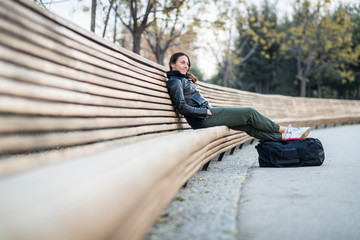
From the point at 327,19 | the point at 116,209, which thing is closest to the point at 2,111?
the point at 116,209

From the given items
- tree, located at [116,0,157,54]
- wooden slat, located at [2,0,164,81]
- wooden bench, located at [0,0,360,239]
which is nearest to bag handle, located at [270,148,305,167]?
wooden bench, located at [0,0,360,239]

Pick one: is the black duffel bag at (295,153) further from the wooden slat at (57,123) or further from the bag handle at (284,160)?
the wooden slat at (57,123)

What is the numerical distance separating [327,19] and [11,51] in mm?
27833

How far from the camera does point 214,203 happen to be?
3113 mm

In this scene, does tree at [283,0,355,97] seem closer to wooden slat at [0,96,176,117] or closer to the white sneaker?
the white sneaker

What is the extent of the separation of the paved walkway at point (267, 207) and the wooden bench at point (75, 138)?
0.26m

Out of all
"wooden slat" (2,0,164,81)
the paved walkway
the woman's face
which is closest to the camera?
"wooden slat" (2,0,164,81)

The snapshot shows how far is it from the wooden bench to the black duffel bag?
1661mm

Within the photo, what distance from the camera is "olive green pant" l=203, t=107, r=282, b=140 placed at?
17.7ft

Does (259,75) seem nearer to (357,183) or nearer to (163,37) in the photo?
(163,37)

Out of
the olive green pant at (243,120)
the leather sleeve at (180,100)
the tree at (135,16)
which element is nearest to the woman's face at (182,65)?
the leather sleeve at (180,100)

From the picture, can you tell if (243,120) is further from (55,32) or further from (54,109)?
(54,109)

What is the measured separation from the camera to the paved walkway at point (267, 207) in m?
2.35

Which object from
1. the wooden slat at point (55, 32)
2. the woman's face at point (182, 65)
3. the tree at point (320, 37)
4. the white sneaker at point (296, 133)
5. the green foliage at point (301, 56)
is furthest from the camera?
the green foliage at point (301, 56)
